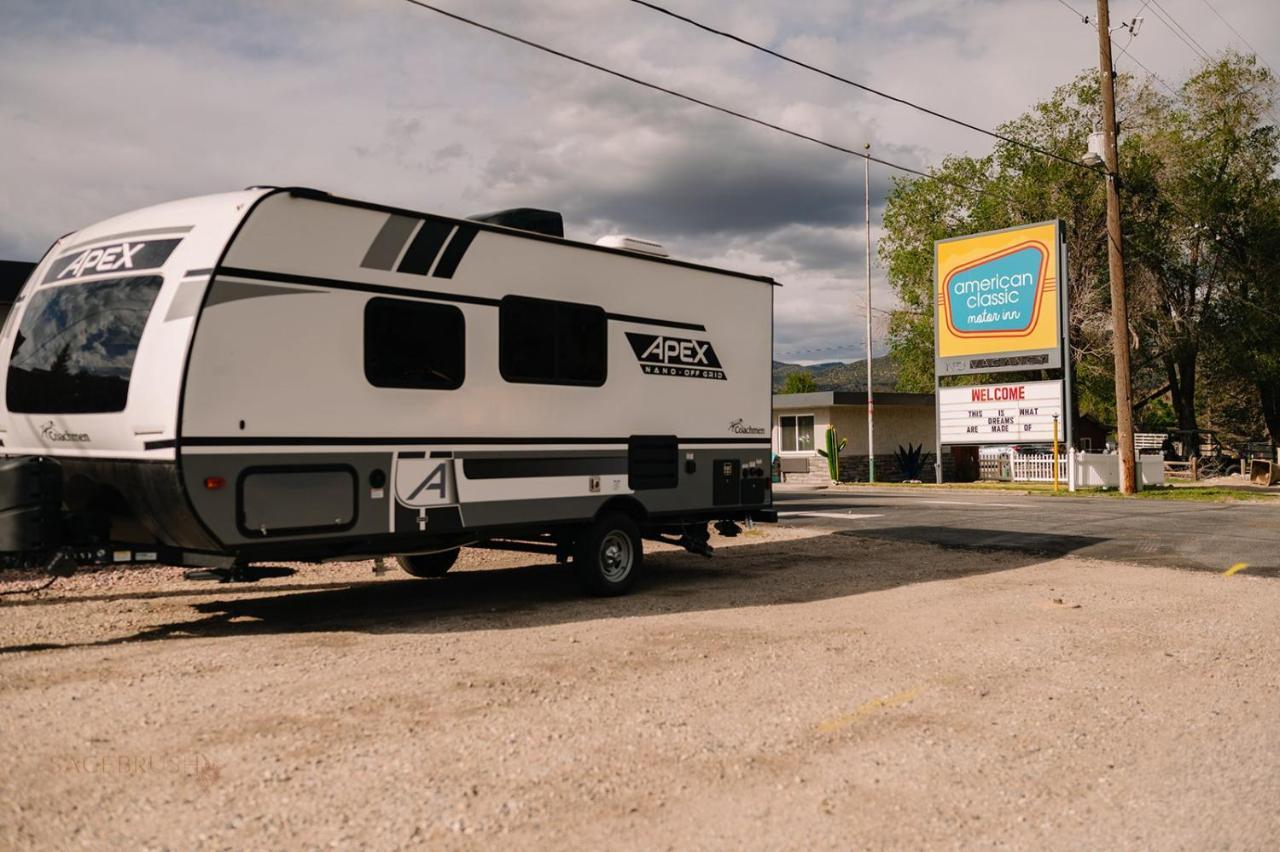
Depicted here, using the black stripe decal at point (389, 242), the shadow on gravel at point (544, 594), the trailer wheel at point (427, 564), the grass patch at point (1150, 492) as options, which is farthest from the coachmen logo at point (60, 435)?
the grass patch at point (1150, 492)

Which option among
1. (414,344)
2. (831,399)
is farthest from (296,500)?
(831,399)

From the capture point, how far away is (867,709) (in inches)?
231

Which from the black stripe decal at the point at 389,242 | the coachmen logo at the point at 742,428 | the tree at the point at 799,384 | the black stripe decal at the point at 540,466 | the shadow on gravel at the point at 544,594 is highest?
the tree at the point at 799,384

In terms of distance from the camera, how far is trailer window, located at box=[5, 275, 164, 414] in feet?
23.4

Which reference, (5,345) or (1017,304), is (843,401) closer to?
(1017,304)

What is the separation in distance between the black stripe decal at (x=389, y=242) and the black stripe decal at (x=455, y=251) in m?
0.36

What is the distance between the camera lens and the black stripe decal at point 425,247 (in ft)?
26.7

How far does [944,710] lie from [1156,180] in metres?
39.4

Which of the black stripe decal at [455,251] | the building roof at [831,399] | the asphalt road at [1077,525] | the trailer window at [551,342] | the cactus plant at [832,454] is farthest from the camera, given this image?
the building roof at [831,399]

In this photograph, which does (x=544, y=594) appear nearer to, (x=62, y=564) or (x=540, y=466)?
(x=540, y=466)

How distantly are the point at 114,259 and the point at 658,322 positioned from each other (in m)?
4.94

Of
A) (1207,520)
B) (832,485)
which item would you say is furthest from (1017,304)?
(1207,520)

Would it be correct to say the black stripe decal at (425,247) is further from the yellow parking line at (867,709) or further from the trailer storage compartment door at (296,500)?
the yellow parking line at (867,709)

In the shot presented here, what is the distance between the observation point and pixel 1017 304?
2845cm
